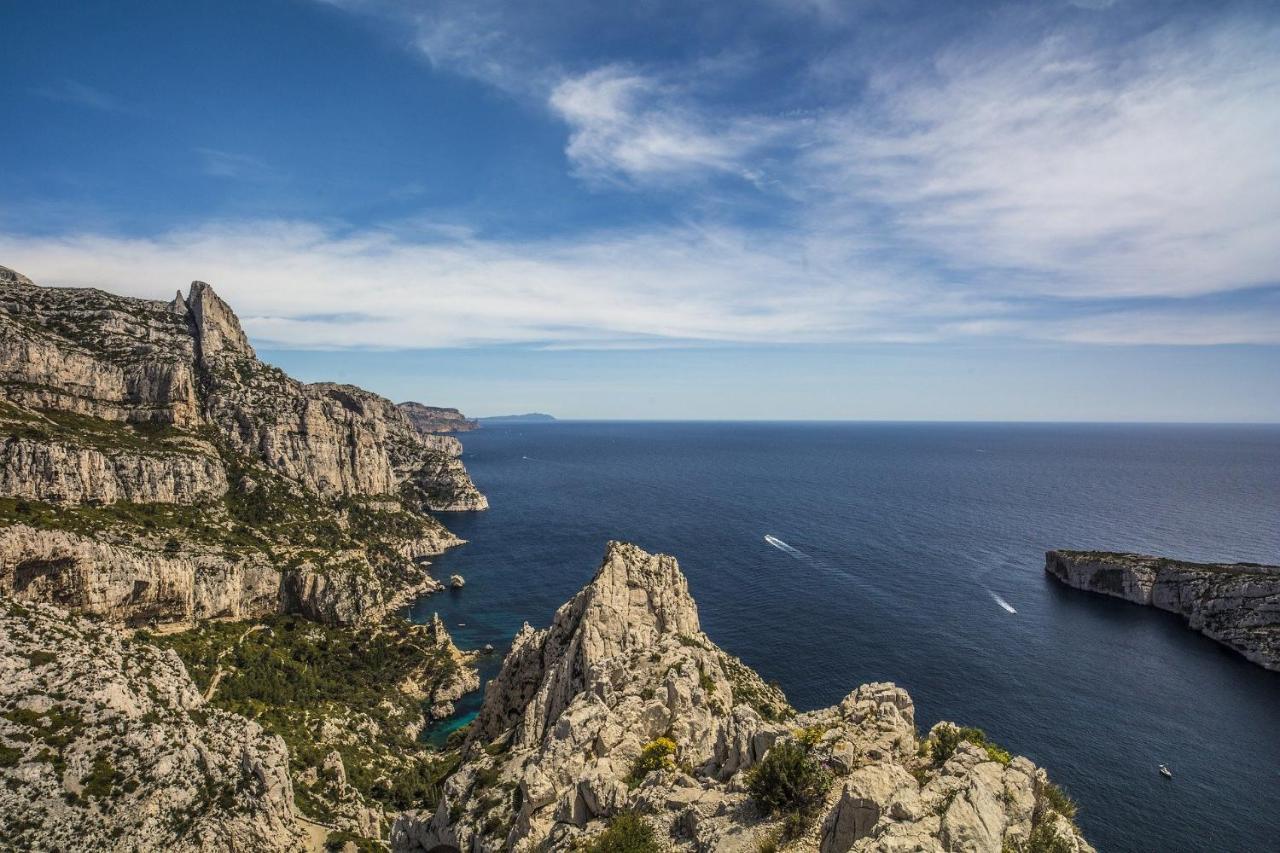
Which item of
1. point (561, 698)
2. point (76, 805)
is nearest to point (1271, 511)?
point (561, 698)

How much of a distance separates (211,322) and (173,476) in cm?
5640

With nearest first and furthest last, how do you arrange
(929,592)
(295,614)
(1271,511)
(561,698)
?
(561,698)
(295,614)
(929,592)
(1271,511)

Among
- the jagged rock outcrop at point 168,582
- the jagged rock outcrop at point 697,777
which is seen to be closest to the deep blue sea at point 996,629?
the jagged rock outcrop at point 168,582

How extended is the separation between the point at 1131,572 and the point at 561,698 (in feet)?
426

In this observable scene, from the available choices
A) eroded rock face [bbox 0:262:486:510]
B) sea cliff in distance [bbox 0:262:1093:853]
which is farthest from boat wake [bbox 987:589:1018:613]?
eroded rock face [bbox 0:262:486:510]

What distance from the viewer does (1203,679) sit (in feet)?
293

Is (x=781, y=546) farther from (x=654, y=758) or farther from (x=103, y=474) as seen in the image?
(x=103, y=474)

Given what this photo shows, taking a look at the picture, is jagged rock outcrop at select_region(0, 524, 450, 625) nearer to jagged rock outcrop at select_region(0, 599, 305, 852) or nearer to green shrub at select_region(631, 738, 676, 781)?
jagged rock outcrop at select_region(0, 599, 305, 852)

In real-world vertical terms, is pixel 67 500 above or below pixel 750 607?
above

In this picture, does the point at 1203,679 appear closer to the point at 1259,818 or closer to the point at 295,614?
the point at 1259,818

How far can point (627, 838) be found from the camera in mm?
22141

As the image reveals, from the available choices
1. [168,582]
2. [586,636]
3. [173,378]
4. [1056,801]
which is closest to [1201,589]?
[586,636]

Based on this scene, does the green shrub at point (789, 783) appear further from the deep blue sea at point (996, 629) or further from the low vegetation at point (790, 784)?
the deep blue sea at point (996, 629)

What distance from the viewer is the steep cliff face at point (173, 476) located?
3093 inches
